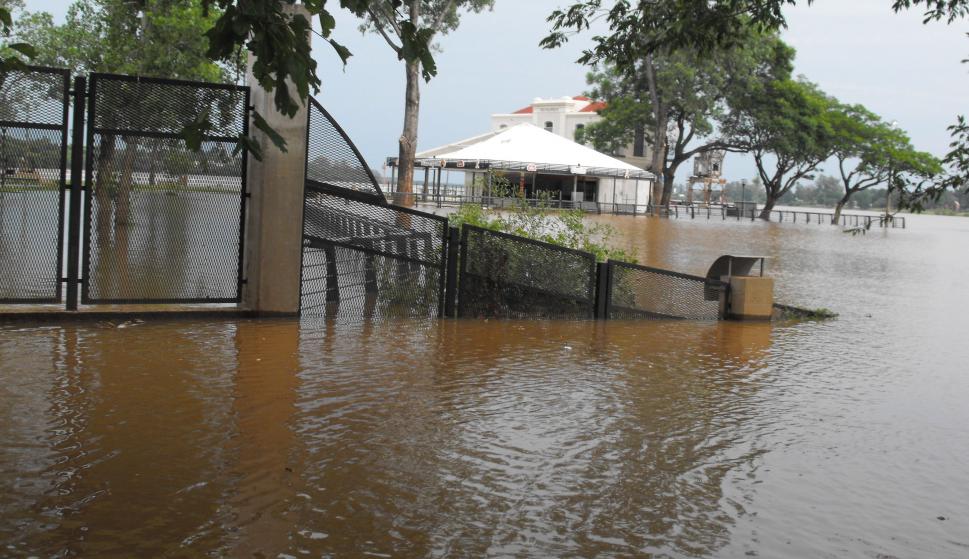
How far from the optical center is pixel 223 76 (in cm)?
3041

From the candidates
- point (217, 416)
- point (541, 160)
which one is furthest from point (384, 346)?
point (541, 160)

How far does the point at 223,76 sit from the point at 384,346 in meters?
23.1

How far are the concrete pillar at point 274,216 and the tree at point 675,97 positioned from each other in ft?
170

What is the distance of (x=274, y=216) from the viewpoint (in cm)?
1025

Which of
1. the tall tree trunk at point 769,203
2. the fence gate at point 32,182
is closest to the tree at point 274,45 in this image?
the fence gate at point 32,182

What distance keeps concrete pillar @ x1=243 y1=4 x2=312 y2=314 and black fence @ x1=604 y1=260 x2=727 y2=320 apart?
3916mm

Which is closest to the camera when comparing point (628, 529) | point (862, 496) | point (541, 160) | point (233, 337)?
point (628, 529)

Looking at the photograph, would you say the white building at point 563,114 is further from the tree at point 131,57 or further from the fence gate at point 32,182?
the fence gate at point 32,182

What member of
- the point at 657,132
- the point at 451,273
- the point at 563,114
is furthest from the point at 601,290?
the point at 563,114

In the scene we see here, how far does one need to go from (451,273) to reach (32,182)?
447 centimetres

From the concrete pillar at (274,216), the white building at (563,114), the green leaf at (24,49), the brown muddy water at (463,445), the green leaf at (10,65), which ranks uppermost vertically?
the white building at (563,114)

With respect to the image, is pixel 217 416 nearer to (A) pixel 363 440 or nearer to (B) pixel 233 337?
(A) pixel 363 440

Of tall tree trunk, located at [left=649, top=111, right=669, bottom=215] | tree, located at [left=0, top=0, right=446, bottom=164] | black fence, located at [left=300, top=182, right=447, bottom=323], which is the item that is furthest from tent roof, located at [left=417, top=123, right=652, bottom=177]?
tree, located at [left=0, top=0, right=446, bottom=164]

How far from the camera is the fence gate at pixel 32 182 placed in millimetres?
9164
